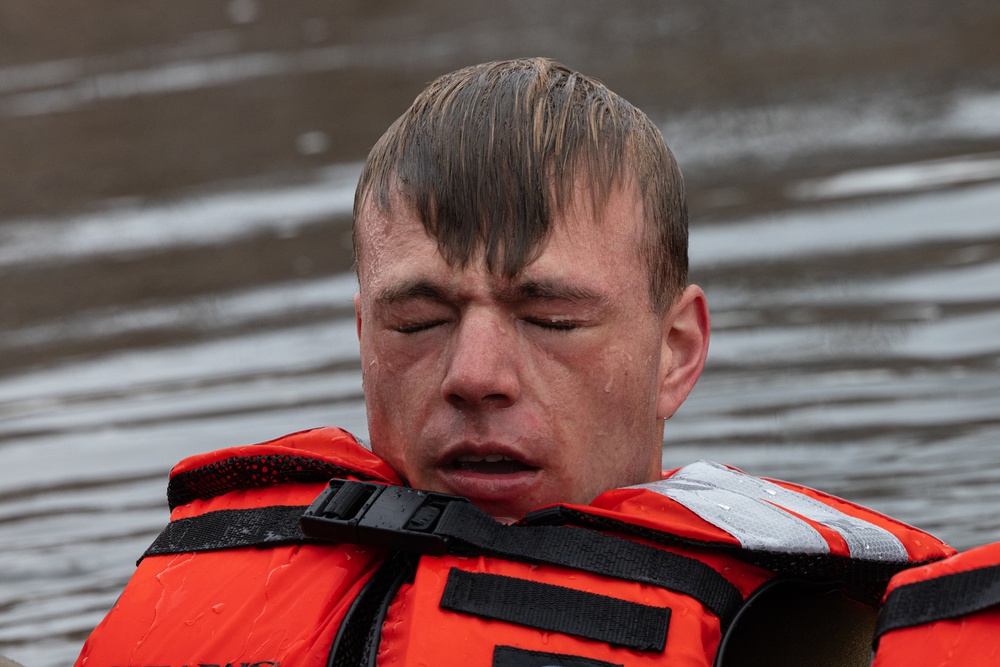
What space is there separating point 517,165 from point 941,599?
0.96m

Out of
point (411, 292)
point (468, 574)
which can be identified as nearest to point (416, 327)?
point (411, 292)

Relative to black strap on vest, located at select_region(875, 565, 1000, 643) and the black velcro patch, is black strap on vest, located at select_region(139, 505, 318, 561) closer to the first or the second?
the black velcro patch

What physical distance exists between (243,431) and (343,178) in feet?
12.1

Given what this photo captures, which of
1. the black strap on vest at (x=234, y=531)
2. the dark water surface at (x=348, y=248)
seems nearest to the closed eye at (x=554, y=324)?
the black strap on vest at (x=234, y=531)

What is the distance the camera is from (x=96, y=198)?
30.5 feet

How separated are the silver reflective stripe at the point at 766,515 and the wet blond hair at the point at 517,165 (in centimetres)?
34

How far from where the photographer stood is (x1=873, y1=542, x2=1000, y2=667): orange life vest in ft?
6.33

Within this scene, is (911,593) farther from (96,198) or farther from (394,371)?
(96,198)

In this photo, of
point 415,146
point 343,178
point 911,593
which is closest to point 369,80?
point 343,178

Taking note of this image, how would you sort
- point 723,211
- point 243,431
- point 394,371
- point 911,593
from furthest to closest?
point 723,211 → point 243,431 → point 394,371 → point 911,593

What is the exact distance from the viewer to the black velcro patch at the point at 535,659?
219 cm

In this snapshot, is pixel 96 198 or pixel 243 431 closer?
pixel 243 431

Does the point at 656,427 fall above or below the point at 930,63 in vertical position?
below

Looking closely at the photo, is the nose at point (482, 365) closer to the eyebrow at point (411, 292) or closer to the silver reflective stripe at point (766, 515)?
the eyebrow at point (411, 292)
